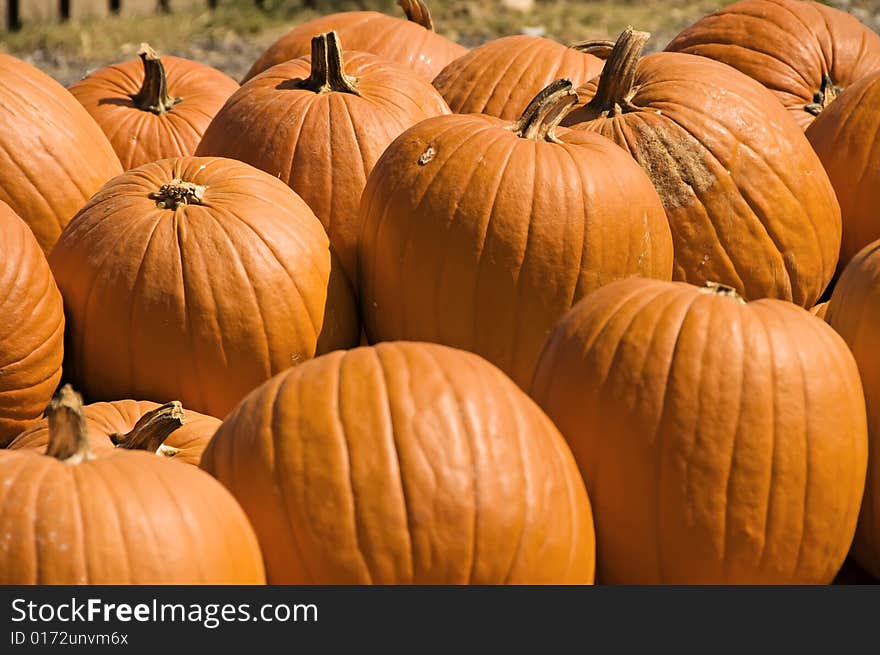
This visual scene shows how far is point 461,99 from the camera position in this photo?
3898mm

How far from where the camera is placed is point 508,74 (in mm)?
3883

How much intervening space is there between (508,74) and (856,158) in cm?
109

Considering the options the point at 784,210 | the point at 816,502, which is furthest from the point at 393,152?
the point at 816,502

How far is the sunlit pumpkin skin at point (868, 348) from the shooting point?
254cm

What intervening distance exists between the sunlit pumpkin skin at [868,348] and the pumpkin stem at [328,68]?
4.91 ft

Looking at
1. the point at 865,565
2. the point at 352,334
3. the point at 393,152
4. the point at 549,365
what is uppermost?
the point at 393,152

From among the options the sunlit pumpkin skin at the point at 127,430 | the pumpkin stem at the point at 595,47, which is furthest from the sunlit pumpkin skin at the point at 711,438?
the pumpkin stem at the point at 595,47

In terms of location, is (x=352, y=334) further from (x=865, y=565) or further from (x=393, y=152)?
(x=865, y=565)

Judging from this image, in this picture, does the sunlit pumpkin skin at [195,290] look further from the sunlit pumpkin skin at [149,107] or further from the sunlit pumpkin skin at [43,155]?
the sunlit pumpkin skin at [149,107]

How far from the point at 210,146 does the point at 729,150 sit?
146 centimetres

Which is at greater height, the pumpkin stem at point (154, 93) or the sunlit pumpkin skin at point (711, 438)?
the pumpkin stem at point (154, 93)

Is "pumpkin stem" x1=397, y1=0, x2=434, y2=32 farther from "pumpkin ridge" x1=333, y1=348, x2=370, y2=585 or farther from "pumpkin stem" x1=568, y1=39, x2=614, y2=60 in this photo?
"pumpkin ridge" x1=333, y1=348, x2=370, y2=585

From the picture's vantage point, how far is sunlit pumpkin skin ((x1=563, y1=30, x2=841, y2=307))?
3.18 meters

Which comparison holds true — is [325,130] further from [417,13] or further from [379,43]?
[417,13]
